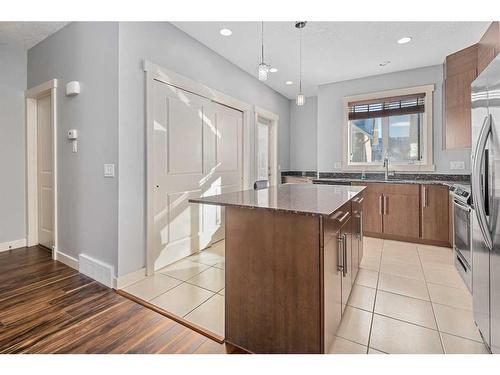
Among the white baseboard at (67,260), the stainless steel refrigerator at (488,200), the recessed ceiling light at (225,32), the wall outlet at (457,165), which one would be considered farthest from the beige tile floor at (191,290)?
the wall outlet at (457,165)

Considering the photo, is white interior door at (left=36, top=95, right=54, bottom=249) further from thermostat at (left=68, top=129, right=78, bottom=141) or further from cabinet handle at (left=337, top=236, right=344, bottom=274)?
cabinet handle at (left=337, top=236, right=344, bottom=274)

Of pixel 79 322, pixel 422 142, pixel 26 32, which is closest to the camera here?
pixel 79 322

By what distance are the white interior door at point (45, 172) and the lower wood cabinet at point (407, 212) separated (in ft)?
14.3

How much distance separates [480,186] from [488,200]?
0.10 meters

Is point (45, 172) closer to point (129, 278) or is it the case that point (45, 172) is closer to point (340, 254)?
point (129, 278)

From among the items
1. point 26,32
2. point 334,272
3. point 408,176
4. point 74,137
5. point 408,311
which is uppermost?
point 26,32

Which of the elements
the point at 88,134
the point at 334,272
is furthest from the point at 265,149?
the point at 334,272

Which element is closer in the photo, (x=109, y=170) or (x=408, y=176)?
(x=109, y=170)

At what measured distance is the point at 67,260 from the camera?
2930 millimetres

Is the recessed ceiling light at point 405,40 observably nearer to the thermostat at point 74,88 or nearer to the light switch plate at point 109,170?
the light switch plate at point 109,170

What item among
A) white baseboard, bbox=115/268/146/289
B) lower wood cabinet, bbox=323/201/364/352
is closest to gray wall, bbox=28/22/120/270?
white baseboard, bbox=115/268/146/289

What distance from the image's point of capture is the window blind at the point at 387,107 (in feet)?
13.8

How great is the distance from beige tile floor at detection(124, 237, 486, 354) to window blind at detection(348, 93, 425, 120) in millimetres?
2355
